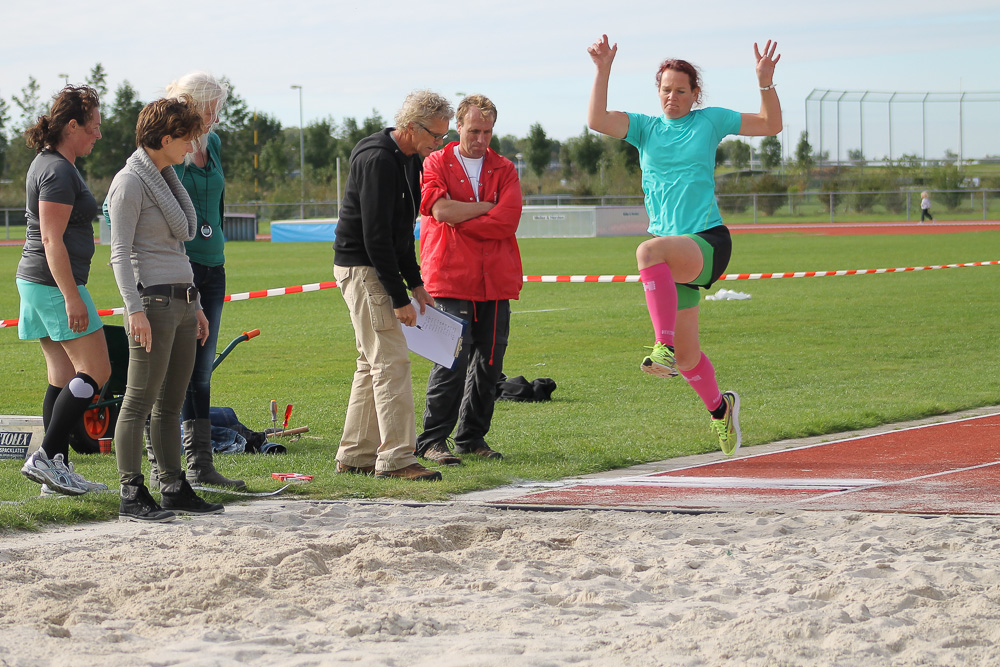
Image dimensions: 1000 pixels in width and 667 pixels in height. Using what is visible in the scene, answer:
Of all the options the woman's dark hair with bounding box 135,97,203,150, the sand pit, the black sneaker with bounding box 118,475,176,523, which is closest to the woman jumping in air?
the sand pit

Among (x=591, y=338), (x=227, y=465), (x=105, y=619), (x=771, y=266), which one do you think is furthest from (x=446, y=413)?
(x=771, y=266)

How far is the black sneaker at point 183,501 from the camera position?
554 cm

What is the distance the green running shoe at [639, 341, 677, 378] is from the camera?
20.2 feet

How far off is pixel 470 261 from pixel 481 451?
1164 mm

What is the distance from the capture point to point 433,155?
728 centimetres

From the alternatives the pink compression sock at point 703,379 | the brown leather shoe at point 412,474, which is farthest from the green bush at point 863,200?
the brown leather shoe at point 412,474

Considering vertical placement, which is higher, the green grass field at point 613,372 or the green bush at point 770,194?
the green bush at point 770,194

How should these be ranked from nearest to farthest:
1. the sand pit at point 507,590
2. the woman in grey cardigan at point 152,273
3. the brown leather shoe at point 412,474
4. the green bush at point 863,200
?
the sand pit at point 507,590
the woman in grey cardigan at point 152,273
the brown leather shoe at point 412,474
the green bush at point 863,200

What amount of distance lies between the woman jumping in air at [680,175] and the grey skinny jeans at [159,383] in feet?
7.64

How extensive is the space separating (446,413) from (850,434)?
286 cm

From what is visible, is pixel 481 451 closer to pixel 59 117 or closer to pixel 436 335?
pixel 436 335

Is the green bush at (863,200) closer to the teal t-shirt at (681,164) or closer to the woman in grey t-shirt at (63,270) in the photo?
the teal t-shirt at (681,164)

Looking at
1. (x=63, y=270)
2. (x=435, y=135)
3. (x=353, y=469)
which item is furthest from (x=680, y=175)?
(x=63, y=270)

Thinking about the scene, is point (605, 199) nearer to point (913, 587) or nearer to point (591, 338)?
point (591, 338)
